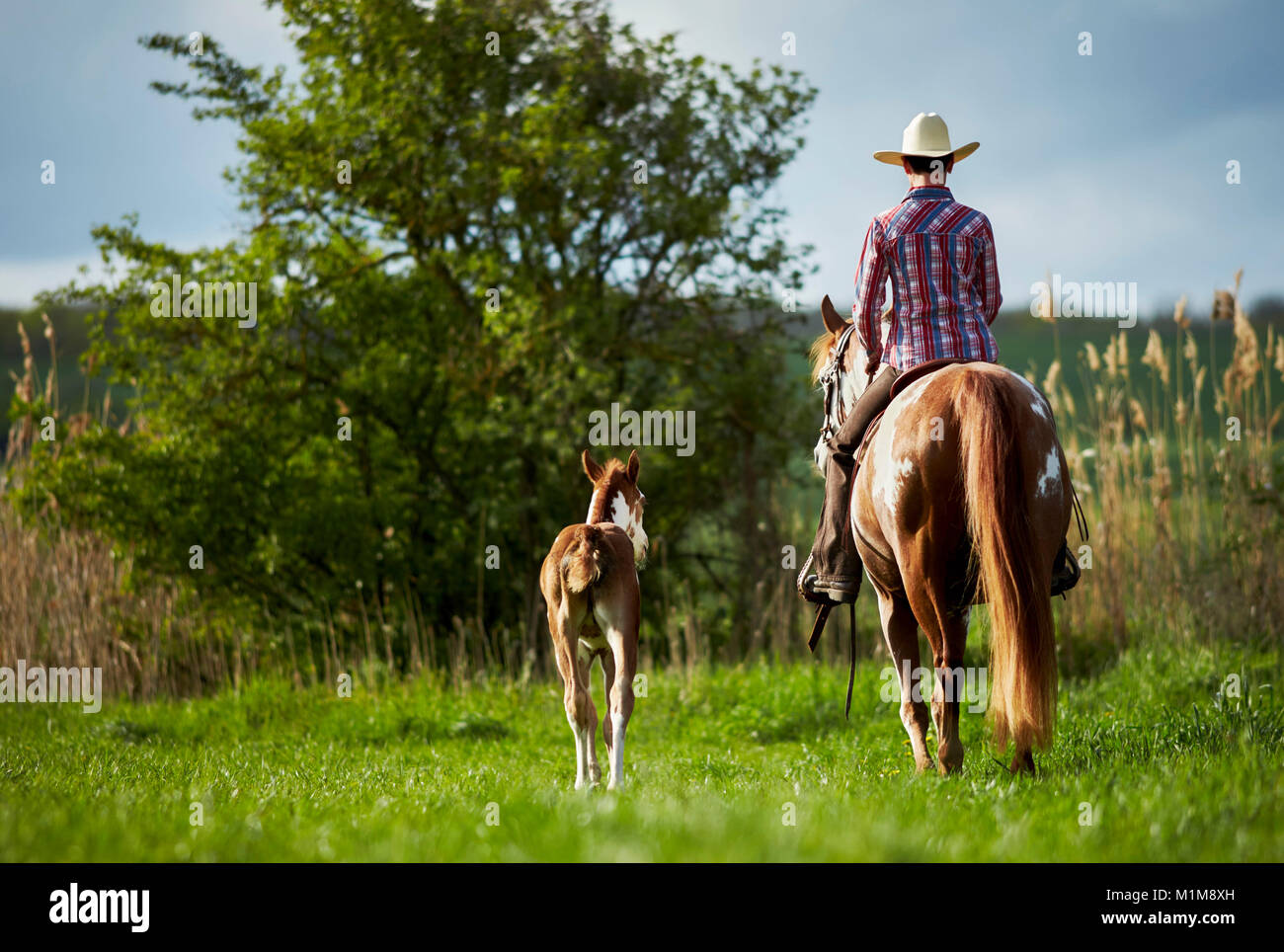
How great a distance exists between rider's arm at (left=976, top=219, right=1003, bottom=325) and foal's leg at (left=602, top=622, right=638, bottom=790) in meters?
2.42

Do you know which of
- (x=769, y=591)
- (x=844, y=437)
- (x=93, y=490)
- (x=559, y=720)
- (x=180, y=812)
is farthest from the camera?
(x=769, y=591)

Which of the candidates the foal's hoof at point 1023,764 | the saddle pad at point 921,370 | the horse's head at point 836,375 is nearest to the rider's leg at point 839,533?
the horse's head at point 836,375

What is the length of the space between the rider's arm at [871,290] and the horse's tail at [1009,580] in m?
1.15

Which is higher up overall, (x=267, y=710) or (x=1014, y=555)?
(x=1014, y=555)

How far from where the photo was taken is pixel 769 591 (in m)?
13.2

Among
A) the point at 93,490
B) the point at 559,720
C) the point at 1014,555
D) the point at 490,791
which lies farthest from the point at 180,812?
the point at 93,490

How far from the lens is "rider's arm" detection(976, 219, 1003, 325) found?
5051 mm

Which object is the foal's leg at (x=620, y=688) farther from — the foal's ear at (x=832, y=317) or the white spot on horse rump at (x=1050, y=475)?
the foal's ear at (x=832, y=317)

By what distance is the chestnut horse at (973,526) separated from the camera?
406cm

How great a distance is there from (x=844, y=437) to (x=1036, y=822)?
2350 millimetres

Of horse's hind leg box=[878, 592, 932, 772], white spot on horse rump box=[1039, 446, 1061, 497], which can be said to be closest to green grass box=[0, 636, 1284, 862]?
horse's hind leg box=[878, 592, 932, 772]

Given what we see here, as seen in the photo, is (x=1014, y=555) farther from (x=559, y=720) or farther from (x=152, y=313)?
(x=152, y=313)

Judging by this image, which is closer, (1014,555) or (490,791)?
(1014,555)

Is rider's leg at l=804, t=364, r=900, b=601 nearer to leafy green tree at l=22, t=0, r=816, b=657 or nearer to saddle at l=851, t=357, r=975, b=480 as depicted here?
saddle at l=851, t=357, r=975, b=480
